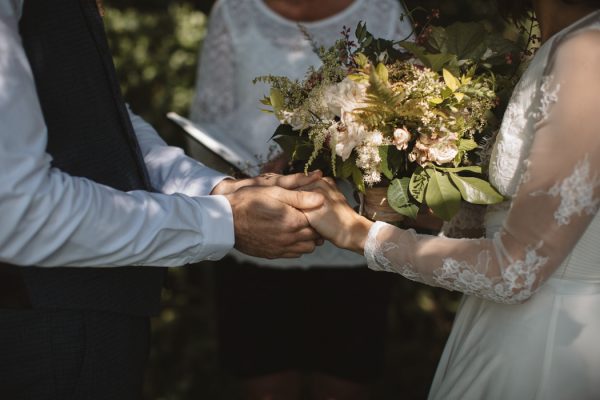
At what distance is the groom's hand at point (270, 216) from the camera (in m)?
2.15

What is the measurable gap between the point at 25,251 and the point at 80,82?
19.4 inches

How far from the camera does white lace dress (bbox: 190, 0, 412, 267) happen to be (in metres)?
3.08

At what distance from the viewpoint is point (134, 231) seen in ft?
6.18

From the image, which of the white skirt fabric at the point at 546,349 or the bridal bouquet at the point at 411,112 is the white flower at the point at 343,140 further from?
the white skirt fabric at the point at 546,349

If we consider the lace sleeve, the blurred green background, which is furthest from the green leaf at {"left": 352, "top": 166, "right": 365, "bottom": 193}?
the blurred green background

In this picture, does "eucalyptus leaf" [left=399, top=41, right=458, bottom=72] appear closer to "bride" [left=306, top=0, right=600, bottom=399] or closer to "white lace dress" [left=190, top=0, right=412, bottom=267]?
"bride" [left=306, top=0, right=600, bottom=399]

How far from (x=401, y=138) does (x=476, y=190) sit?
26 centimetres

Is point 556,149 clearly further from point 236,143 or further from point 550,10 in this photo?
point 236,143

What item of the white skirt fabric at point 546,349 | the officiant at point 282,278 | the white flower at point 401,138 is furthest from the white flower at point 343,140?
the officiant at point 282,278

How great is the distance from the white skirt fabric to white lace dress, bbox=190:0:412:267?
108 cm

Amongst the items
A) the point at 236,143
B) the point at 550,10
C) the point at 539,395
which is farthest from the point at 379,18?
the point at 539,395

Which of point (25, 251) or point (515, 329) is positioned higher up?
point (25, 251)

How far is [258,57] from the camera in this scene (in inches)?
122

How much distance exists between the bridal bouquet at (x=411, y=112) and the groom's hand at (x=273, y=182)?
0.10 m
